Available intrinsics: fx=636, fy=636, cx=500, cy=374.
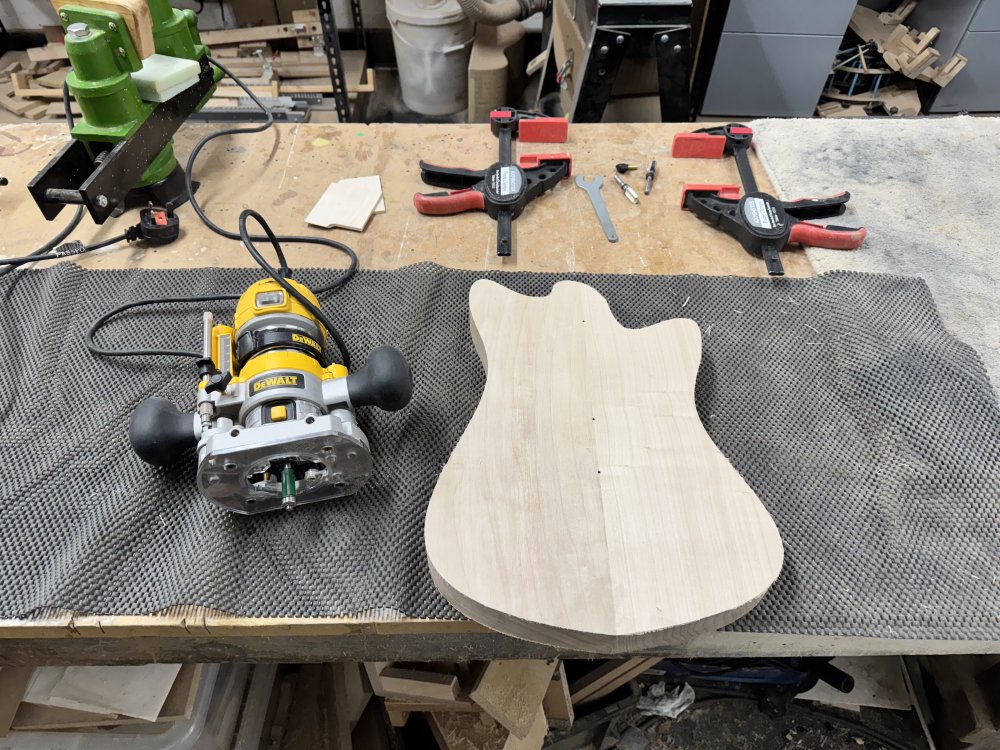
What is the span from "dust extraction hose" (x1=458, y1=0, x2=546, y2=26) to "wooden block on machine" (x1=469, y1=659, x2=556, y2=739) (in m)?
1.96

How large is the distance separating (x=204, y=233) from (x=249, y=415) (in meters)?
0.58

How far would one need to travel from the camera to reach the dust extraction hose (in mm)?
2076

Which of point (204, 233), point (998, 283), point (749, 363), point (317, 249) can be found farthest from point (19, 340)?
point (998, 283)

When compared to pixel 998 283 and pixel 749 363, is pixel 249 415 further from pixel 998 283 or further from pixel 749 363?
pixel 998 283

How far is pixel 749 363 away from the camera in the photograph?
3.16ft

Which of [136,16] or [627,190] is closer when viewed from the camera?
[136,16]

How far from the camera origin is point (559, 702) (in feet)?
3.97

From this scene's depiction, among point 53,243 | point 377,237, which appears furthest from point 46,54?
point 377,237

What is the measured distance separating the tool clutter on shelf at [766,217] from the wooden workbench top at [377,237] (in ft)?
0.08

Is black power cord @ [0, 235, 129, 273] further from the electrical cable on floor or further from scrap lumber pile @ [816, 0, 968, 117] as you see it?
scrap lumber pile @ [816, 0, 968, 117]

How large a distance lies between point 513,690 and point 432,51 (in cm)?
218

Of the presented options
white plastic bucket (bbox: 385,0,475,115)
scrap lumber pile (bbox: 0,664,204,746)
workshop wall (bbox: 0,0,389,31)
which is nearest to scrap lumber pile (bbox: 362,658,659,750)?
scrap lumber pile (bbox: 0,664,204,746)

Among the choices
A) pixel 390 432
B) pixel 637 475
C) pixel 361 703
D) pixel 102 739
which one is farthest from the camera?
pixel 361 703

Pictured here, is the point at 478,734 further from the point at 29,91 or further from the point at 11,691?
the point at 29,91
